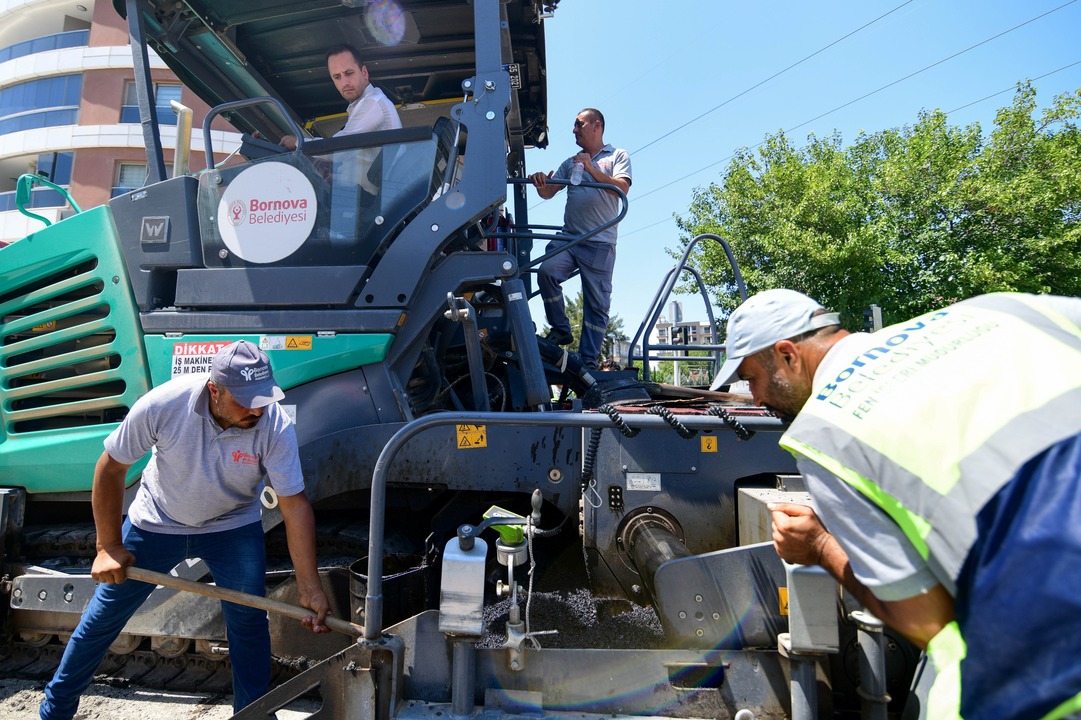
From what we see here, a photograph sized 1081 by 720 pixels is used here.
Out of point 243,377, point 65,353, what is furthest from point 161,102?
point 243,377

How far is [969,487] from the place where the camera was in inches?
42.6

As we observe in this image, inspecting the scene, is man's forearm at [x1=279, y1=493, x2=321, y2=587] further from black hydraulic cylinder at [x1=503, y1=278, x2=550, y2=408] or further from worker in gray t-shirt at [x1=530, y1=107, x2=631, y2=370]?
worker in gray t-shirt at [x1=530, y1=107, x2=631, y2=370]

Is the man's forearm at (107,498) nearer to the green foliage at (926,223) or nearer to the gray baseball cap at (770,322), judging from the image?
the gray baseball cap at (770,322)

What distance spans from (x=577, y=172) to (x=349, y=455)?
7.10 ft

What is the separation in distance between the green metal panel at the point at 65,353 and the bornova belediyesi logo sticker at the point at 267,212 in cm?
72

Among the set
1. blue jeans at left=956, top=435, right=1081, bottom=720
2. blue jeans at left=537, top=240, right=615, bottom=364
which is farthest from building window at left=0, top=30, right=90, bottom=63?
blue jeans at left=956, top=435, right=1081, bottom=720

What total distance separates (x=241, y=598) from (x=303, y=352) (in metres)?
1.12

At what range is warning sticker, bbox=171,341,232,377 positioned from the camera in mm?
3004

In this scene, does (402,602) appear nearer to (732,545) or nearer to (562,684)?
(562,684)

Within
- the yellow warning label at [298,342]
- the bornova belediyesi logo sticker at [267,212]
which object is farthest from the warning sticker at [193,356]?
the bornova belediyesi logo sticker at [267,212]

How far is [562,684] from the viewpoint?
2150 millimetres

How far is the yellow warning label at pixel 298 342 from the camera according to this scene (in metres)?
2.94

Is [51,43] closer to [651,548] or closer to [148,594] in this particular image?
[148,594]

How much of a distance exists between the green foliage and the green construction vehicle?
14.5 metres
